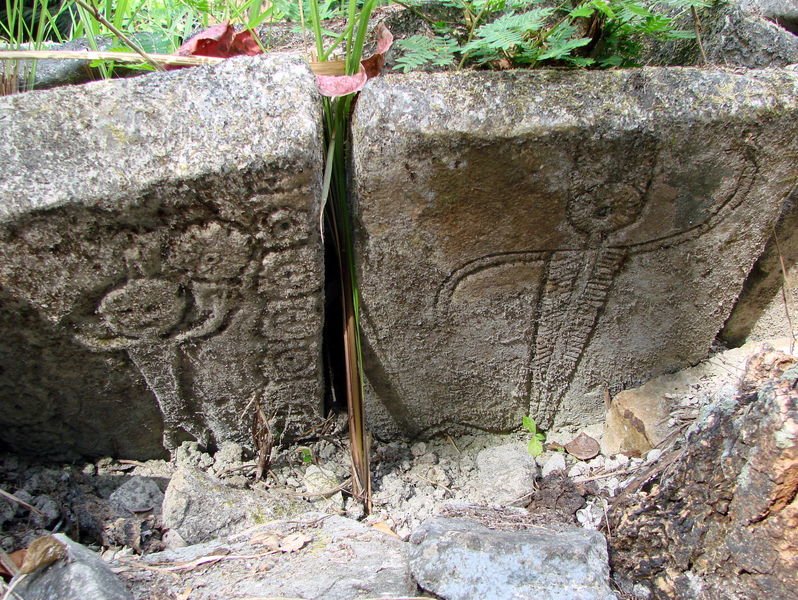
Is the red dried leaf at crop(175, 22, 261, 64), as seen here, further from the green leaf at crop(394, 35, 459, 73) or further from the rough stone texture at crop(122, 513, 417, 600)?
the rough stone texture at crop(122, 513, 417, 600)

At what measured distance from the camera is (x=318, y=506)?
1.36 metres

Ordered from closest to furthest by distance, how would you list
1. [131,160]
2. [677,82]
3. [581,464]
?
[131,160] < [677,82] < [581,464]

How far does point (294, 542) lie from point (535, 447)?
A: 0.69 m

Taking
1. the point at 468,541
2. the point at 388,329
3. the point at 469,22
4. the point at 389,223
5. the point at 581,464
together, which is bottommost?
the point at 581,464

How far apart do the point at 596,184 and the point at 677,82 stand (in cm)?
21

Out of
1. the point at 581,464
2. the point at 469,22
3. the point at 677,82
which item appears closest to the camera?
the point at 677,82

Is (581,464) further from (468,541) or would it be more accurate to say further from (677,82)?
(677,82)

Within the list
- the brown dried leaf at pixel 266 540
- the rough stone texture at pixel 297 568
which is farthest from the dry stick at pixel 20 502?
the brown dried leaf at pixel 266 540

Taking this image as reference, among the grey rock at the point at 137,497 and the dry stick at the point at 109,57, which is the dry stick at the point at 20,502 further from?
the dry stick at the point at 109,57

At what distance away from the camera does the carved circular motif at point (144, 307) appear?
3.47 ft

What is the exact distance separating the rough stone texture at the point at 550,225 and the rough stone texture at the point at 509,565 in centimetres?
45

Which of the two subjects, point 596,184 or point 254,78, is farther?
point 596,184

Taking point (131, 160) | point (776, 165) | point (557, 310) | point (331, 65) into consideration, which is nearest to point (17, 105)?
point (131, 160)

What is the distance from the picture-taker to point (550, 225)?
1149 millimetres
